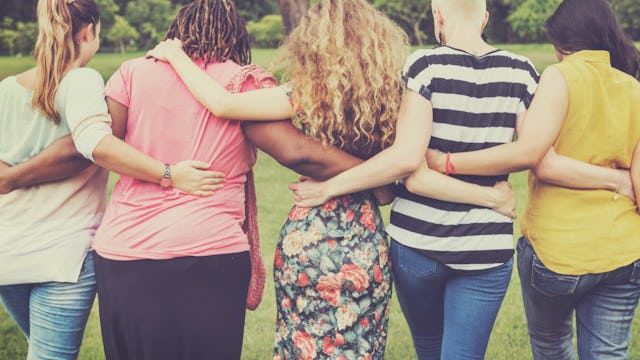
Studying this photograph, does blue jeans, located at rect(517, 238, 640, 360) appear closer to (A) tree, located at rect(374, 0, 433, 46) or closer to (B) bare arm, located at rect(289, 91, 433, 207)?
(B) bare arm, located at rect(289, 91, 433, 207)

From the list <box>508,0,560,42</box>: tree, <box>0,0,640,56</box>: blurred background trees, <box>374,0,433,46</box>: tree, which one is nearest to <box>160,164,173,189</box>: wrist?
<box>0,0,640,56</box>: blurred background trees

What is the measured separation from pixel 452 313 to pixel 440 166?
550 millimetres

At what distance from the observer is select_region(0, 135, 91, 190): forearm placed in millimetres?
2918

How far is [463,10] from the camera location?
2.90 metres

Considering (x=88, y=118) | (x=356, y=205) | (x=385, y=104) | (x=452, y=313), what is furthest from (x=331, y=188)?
(x=88, y=118)

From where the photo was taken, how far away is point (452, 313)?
294 cm

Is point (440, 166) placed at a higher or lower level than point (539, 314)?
higher

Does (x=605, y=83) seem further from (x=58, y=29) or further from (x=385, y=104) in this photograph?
(x=58, y=29)

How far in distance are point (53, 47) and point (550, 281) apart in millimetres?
2037

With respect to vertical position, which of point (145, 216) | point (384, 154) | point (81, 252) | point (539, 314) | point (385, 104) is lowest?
point (539, 314)

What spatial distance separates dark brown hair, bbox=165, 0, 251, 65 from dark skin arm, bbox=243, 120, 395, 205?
295 mm

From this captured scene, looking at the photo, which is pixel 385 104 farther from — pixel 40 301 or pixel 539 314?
pixel 40 301

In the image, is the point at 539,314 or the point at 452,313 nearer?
the point at 452,313

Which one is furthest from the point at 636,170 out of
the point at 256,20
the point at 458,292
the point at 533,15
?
the point at 256,20
